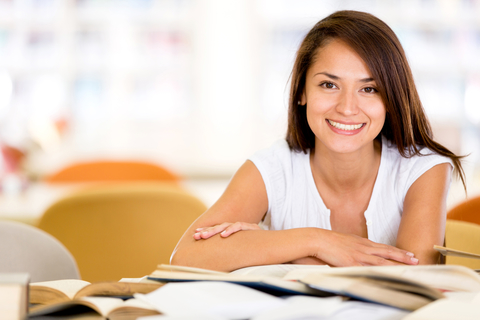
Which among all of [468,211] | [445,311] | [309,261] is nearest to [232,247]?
[309,261]

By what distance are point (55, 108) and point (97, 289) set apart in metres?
3.93

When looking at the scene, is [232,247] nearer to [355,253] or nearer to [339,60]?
[355,253]

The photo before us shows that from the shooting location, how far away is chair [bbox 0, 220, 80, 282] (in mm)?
1174

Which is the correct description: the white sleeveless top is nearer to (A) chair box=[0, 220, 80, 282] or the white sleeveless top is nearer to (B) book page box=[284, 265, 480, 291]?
(A) chair box=[0, 220, 80, 282]

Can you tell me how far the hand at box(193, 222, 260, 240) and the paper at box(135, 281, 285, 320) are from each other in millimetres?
560

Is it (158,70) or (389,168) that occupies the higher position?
(158,70)

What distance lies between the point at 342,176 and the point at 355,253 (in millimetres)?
446

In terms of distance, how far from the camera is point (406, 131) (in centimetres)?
143

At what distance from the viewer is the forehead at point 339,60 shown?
137 centimetres

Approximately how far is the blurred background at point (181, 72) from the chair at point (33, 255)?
3089 mm

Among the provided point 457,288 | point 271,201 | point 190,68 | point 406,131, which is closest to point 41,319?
point 457,288

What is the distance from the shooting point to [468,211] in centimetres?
173

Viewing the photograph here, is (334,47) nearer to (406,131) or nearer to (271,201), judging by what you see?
(406,131)

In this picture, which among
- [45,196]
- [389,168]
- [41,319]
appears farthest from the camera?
[45,196]
